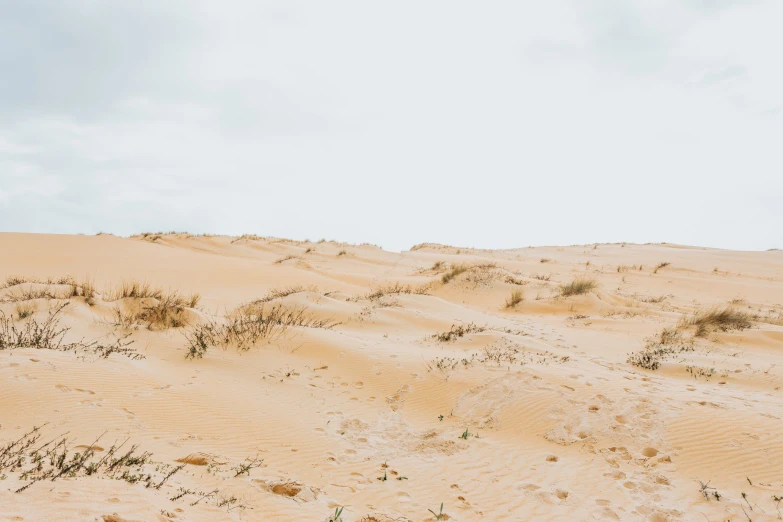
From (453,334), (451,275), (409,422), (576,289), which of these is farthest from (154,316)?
(576,289)

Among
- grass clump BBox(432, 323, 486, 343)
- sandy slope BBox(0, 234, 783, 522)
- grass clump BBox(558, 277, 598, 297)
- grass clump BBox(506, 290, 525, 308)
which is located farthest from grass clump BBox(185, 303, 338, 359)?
grass clump BBox(558, 277, 598, 297)

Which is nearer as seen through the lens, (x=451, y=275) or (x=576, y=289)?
(x=576, y=289)

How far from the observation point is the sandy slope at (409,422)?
3213 millimetres

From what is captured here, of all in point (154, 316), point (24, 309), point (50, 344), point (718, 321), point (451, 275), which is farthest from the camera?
point (451, 275)

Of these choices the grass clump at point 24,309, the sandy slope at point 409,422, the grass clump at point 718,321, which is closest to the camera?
the sandy slope at point 409,422

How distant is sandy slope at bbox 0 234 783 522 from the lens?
3.21 meters

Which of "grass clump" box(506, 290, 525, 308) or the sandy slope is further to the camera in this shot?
"grass clump" box(506, 290, 525, 308)

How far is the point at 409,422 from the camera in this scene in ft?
15.9

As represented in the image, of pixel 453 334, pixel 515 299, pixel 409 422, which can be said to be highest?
pixel 515 299

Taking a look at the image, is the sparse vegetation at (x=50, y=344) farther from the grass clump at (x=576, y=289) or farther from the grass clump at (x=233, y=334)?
the grass clump at (x=576, y=289)

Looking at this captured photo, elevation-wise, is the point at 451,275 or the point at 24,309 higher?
the point at 451,275

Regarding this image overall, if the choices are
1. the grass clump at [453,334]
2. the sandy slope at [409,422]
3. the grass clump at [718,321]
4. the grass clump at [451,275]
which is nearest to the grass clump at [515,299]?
the grass clump at [451,275]

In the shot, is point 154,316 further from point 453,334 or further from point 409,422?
point 453,334

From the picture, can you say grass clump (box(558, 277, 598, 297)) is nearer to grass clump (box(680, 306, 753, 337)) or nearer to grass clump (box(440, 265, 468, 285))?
grass clump (box(680, 306, 753, 337))
